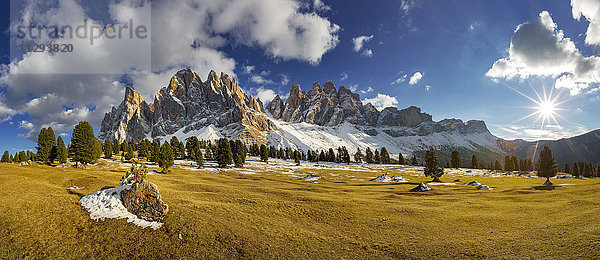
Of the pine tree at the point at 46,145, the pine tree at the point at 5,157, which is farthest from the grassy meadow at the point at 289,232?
the pine tree at the point at 5,157

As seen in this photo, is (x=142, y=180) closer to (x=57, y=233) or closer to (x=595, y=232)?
(x=57, y=233)

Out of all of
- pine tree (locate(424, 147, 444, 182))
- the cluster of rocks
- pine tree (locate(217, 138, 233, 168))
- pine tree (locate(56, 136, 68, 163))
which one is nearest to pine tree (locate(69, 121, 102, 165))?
pine tree (locate(56, 136, 68, 163))

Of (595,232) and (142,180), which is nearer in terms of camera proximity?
(595,232)

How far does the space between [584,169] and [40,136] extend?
235m

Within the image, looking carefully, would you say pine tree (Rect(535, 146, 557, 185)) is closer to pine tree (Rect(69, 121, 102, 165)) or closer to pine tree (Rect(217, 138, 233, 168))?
pine tree (Rect(217, 138, 233, 168))

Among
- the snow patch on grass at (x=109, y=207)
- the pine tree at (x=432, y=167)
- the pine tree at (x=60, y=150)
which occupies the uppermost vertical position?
the pine tree at (x=60, y=150)

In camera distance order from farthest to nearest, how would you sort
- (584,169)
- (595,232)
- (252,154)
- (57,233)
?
(252,154), (584,169), (57,233), (595,232)

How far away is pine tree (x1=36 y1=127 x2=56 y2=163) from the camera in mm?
62719

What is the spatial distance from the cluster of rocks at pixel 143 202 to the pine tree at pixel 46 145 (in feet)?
235

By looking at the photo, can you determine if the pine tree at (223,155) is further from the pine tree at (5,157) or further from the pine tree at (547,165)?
the pine tree at (5,157)

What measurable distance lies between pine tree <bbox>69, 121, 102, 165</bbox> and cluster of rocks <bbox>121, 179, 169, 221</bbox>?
56.1m

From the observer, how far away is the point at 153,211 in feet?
62.6

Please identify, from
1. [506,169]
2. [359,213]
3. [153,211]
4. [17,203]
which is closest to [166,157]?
[17,203]

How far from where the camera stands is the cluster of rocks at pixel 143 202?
61.9 ft
